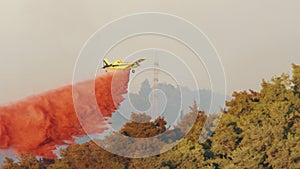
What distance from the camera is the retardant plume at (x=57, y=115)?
2411cm

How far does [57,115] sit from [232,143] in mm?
9365

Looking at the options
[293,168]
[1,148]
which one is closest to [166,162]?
[293,168]

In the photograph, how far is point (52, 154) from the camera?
24453 mm

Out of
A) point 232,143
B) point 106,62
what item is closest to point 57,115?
point 106,62

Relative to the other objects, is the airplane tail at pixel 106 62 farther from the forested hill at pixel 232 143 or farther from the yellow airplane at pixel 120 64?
the forested hill at pixel 232 143

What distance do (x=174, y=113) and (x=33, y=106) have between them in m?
8.68

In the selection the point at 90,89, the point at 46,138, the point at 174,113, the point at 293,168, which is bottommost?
the point at 293,168

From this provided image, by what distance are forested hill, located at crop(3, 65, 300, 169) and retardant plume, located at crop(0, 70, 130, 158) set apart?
1694mm

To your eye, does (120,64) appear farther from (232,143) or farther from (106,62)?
(232,143)

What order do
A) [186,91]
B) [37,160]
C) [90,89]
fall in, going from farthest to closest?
[90,89]
[37,160]
[186,91]

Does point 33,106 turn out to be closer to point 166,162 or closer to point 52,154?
point 52,154

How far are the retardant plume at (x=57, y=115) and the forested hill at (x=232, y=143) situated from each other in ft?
5.56

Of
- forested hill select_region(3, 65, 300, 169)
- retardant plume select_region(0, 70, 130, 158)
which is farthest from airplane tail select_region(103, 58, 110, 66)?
forested hill select_region(3, 65, 300, 169)

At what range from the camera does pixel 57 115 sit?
27.8 m
